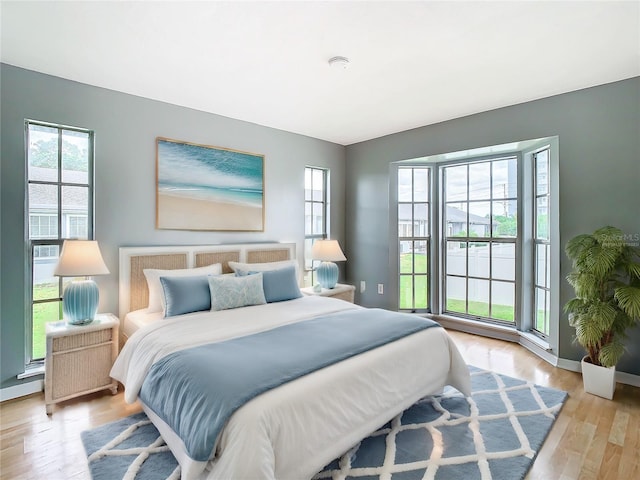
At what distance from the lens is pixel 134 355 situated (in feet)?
7.76

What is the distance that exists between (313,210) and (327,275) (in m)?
1.06

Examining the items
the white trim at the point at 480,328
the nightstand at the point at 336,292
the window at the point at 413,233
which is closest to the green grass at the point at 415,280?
the window at the point at 413,233

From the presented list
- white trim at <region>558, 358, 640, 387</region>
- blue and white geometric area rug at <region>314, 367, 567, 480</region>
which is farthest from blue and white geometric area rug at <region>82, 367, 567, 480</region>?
white trim at <region>558, 358, 640, 387</region>

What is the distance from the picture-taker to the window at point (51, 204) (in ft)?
9.05

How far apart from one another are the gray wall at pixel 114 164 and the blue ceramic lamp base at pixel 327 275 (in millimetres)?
624

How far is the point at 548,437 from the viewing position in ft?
7.13

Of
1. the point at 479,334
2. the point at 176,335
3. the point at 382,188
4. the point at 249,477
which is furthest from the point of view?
the point at 382,188

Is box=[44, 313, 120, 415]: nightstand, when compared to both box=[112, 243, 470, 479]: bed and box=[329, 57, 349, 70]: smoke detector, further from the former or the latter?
box=[329, 57, 349, 70]: smoke detector

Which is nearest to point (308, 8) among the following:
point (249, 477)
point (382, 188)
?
point (249, 477)

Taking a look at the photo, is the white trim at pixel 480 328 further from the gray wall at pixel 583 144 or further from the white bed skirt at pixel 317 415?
the white bed skirt at pixel 317 415

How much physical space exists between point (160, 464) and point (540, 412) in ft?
8.16

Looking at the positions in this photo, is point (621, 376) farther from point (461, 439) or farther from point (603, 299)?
point (461, 439)

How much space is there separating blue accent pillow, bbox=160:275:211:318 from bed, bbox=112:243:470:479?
0.02m

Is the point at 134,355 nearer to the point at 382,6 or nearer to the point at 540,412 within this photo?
the point at 382,6
